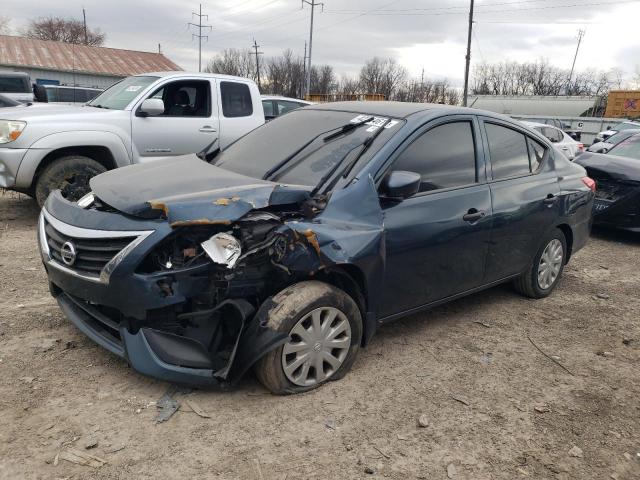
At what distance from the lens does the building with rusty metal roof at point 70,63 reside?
3641 cm

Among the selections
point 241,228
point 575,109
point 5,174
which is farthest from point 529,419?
point 575,109

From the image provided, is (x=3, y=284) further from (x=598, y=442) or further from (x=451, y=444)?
(x=598, y=442)

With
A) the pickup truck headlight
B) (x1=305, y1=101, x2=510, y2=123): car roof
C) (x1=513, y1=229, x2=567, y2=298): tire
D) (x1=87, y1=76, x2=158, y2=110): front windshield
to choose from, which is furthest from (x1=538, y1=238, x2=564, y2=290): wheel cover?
the pickup truck headlight

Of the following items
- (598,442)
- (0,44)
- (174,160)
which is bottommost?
(598,442)

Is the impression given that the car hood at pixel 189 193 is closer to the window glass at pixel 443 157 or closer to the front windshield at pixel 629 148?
the window glass at pixel 443 157

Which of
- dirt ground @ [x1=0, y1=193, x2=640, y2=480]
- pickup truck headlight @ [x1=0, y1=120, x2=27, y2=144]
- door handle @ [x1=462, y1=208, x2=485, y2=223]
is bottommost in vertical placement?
dirt ground @ [x1=0, y1=193, x2=640, y2=480]

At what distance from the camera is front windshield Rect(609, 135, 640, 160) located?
26.9 feet

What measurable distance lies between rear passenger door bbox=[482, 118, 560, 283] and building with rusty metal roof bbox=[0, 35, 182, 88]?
3691 centimetres

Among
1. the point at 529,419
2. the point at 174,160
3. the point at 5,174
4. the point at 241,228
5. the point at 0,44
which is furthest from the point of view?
the point at 0,44

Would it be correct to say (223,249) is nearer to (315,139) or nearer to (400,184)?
(400,184)

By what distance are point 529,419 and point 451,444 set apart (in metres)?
0.59

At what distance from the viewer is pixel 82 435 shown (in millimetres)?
2635

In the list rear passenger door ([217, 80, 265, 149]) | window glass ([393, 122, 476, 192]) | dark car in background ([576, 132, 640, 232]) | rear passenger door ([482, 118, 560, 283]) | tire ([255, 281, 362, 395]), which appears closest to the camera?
tire ([255, 281, 362, 395])

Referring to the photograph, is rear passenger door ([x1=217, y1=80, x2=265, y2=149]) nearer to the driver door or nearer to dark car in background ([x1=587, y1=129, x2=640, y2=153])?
the driver door
